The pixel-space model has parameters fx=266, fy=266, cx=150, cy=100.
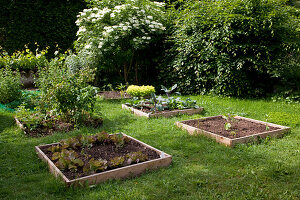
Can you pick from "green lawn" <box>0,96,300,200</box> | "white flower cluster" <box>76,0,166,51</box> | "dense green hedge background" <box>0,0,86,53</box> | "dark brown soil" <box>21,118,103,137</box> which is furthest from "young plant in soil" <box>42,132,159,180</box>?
"dense green hedge background" <box>0,0,86,53</box>

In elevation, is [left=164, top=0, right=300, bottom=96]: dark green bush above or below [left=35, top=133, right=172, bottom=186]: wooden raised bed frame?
above

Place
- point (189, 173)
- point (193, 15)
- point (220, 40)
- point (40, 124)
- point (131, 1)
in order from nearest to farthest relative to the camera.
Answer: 1. point (189, 173)
2. point (40, 124)
3. point (220, 40)
4. point (193, 15)
5. point (131, 1)

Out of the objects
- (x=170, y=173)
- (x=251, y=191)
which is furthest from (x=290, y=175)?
(x=170, y=173)

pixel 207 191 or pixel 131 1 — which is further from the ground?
pixel 131 1

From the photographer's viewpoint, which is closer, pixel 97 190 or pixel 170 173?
pixel 97 190

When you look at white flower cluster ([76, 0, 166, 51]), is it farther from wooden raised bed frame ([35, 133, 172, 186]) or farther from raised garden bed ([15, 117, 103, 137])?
wooden raised bed frame ([35, 133, 172, 186])

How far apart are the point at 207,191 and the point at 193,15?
7009 millimetres

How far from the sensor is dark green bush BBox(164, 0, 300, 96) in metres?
7.73

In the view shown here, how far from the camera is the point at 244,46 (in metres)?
7.75

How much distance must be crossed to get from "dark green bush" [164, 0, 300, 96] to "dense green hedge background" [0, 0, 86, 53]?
601cm

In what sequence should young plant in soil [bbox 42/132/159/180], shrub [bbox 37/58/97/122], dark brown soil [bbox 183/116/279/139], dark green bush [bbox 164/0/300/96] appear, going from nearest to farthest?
1. young plant in soil [bbox 42/132/159/180]
2. dark brown soil [bbox 183/116/279/139]
3. shrub [bbox 37/58/97/122]
4. dark green bush [bbox 164/0/300/96]

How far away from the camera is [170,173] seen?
3172 millimetres

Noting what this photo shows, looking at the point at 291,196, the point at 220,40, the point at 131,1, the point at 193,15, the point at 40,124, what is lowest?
the point at 291,196

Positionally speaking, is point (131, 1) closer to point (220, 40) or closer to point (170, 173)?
point (220, 40)
